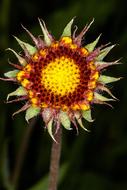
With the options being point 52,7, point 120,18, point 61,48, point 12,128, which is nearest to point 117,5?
point 120,18

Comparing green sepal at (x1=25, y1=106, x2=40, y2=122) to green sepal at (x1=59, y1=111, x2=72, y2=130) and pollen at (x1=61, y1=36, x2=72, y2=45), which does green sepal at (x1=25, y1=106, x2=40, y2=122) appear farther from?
pollen at (x1=61, y1=36, x2=72, y2=45)

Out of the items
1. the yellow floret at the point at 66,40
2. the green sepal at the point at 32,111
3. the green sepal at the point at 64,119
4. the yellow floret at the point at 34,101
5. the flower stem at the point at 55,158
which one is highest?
the yellow floret at the point at 66,40

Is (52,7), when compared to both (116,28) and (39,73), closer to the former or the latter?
(116,28)

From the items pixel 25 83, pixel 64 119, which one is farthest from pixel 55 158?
pixel 25 83

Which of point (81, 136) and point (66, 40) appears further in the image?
point (81, 136)

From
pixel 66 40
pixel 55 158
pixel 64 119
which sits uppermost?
pixel 66 40

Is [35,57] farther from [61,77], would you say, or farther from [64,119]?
[64,119]

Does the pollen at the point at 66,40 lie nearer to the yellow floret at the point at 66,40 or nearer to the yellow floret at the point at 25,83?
the yellow floret at the point at 66,40

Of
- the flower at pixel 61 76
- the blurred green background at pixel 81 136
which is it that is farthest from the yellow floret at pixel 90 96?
the blurred green background at pixel 81 136

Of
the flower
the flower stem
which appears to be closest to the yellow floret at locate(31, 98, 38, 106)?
the flower
